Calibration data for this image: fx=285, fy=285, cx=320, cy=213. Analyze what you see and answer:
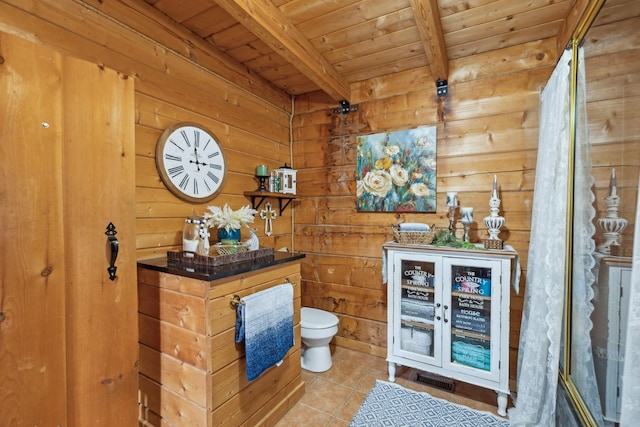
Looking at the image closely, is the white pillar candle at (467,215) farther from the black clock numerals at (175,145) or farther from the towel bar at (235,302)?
the black clock numerals at (175,145)

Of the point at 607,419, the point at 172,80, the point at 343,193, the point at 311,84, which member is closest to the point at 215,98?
the point at 172,80

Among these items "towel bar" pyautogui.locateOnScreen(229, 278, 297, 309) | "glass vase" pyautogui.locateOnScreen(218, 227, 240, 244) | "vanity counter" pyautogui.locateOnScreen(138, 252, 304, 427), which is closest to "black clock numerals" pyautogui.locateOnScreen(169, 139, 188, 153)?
"glass vase" pyautogui.locateOnScreen(218, 227, 240, 244)

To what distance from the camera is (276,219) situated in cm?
266

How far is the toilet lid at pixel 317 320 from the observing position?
6.94 ft

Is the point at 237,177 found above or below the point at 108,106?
below

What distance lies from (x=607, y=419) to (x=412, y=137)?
6.26 ft

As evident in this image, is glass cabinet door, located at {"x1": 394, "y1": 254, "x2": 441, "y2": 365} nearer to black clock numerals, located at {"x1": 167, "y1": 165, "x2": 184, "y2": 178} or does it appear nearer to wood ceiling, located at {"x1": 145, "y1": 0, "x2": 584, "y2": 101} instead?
wood ceiling, located at {"x1": 145, "y1": 0, "x2": 584, "y2": 101}

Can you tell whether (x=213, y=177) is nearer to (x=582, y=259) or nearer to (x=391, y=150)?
(x=391, y=150)

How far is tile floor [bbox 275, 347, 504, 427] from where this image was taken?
5.73 ft

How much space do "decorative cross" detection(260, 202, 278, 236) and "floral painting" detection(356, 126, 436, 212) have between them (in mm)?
785

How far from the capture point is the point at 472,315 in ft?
6.17

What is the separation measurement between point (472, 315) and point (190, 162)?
210cm

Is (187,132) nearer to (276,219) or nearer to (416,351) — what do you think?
(276,219)

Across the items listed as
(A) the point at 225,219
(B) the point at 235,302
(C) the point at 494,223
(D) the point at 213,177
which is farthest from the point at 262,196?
(C) the point at 494,223
